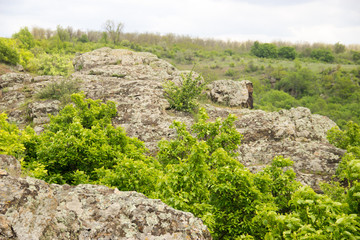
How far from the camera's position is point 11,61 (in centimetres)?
2250

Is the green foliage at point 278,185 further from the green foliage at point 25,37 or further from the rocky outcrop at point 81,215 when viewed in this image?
the green foliage at point 25,37

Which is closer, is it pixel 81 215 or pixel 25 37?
pixel 81 215

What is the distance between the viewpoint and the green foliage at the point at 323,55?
324 ft

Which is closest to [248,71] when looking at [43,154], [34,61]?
[34,61]

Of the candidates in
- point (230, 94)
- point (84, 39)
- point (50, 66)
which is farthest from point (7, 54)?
point (84, 39)

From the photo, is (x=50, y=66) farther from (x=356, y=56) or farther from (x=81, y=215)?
(x=356, y=56)

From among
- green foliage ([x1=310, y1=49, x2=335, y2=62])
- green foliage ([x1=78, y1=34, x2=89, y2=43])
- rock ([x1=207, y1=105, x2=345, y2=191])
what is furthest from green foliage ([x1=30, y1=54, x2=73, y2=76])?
green foliage ([x1=310, y1=49, x2=335, y2=62])

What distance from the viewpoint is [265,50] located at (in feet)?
352

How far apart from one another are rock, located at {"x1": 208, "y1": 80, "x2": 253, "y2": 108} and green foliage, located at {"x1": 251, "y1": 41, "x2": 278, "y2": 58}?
329ft

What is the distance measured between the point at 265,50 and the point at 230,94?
102m

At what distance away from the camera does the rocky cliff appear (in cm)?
901

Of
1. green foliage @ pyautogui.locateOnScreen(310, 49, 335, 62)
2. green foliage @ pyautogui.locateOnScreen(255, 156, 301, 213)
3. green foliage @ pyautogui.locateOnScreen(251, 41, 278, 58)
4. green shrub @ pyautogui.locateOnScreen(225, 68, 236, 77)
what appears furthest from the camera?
green foliage @ pyautogui.locateOnScreen(251, 41, 278, 58)

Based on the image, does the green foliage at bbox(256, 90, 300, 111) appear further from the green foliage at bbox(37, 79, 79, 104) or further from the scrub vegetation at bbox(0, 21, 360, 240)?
the green foliage at bbox(37, 79, 79, 104)

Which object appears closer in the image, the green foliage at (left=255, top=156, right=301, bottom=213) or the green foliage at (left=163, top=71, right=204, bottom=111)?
the green foliage at (left=255, top=156, right=301, bottom=213)
